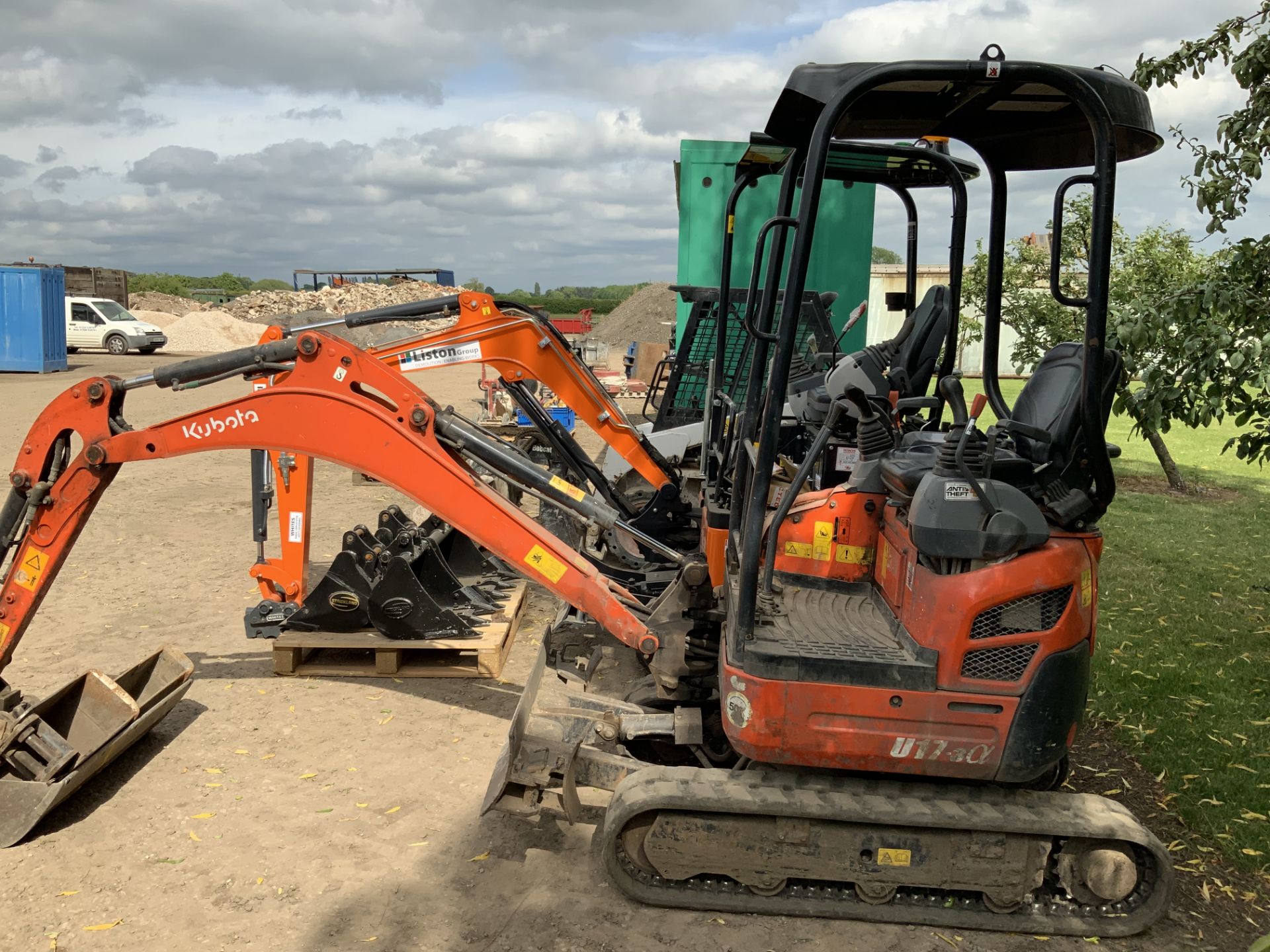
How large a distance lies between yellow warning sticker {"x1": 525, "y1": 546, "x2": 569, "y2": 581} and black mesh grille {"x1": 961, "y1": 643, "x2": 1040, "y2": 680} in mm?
1829

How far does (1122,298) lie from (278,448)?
8024mm

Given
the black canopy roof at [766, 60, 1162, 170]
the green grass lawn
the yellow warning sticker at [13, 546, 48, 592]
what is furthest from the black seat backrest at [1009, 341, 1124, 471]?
the yellow warning sticker at [13, 546, 48, 592]

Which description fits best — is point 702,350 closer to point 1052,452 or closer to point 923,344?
point 923,344

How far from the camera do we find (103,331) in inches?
1192

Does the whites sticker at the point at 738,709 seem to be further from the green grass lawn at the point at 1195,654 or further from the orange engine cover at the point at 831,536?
the green grass lawn at the point at 1195,654

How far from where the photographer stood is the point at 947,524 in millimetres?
3492

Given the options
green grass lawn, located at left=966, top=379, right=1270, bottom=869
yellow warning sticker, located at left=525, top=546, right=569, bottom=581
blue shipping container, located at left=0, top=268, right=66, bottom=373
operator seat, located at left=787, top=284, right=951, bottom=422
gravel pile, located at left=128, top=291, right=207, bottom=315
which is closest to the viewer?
yellow warning sticker, located at left=525, top=546, right=569, bottom=581

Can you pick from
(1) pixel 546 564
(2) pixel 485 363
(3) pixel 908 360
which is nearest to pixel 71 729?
(1) pixel 546 564

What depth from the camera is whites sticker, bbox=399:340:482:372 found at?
6.80 meters

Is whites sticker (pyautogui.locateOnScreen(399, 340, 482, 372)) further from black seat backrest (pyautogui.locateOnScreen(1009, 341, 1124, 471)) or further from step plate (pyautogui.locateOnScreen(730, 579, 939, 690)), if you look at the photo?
black seat backrest (pyautogui.locateOnScreen(1009, 341, 1124, 471))

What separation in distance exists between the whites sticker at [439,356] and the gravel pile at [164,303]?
130ft

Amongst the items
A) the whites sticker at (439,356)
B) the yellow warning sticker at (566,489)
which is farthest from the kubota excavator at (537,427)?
the yellow warning sticker at (566,489)

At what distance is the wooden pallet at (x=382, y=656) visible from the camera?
243 inches

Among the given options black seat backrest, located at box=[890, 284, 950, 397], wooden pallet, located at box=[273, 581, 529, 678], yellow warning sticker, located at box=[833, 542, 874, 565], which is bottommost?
wooden pallet, located at box=[273, 581, 529, 678]
